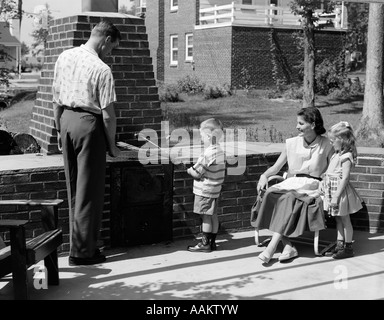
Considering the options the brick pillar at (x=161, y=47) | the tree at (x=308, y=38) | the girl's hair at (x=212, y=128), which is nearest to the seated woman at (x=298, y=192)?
the girl's hair at (x=212, y=128)

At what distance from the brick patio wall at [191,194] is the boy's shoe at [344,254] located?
1223 mm

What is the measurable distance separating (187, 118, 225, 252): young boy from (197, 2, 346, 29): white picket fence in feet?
70.2

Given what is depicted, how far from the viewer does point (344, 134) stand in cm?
623

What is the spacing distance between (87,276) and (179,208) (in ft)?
4.98

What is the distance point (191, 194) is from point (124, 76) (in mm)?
1449

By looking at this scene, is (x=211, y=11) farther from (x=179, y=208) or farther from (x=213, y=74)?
(x=179, y=208)

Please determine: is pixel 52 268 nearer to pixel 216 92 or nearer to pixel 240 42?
pixel 216 92

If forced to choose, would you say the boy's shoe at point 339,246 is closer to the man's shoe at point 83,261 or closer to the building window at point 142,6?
the man's shoe at point 83,261

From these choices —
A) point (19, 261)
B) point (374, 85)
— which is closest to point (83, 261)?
point (19, 261)

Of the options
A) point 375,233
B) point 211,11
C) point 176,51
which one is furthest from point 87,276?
point 176,51

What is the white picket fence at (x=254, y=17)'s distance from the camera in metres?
27.6

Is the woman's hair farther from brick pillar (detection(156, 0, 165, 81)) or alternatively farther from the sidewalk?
brick pillar (detection(156, 0, 165, 81))

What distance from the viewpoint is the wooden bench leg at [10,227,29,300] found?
178 inches

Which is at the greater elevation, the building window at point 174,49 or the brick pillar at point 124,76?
the building window at point 174,49
